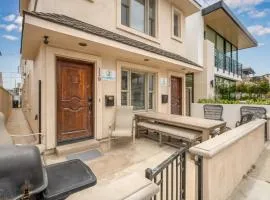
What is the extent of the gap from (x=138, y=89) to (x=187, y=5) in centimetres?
486

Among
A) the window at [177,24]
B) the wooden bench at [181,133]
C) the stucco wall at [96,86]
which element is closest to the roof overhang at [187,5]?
the window at [177,24]

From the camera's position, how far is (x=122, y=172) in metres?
3.55

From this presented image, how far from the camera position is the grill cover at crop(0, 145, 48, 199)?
30.1 inches

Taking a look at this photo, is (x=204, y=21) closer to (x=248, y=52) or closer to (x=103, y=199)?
(x=248, y=52)

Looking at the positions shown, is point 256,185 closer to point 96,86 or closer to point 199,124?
point 199,124

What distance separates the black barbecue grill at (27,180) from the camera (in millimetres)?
769

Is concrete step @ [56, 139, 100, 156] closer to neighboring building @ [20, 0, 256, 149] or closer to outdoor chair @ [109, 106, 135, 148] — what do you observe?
neighboring building @ [20, 0, 256, 149]

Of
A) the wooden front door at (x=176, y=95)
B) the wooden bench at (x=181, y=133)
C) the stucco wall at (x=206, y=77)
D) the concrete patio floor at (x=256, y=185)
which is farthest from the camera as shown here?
the stucco wall at (x=206, y=77)

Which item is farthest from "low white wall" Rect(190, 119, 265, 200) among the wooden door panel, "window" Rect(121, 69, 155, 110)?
the wooden door panel

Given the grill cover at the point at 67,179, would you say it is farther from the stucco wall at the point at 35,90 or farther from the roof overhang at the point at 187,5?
the roof overhang at the point at 187,5

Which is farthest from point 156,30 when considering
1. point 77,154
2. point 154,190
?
point 154,190

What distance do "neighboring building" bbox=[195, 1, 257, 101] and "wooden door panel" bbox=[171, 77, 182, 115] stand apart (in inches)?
65.6

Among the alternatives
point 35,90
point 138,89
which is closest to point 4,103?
point 35,90

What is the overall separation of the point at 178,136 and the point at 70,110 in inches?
120
